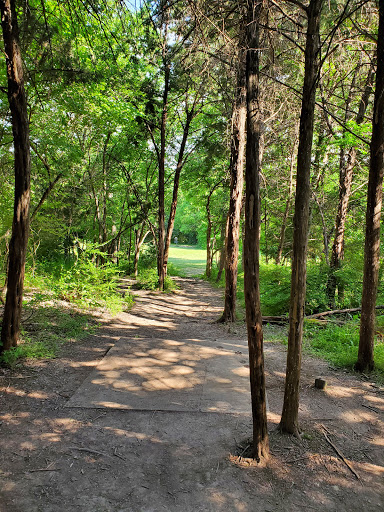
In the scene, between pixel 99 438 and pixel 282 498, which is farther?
pixel 99 438

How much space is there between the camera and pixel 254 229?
3043mm

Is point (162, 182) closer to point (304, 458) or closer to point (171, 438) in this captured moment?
point (171, 438)

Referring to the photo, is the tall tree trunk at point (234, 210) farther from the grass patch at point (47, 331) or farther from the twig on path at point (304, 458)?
the twig on path at point (304, 458)

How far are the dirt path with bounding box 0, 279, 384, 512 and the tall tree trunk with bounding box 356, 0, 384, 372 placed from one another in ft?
2.17

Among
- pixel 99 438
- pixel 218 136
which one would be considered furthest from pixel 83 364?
pixel 218 136

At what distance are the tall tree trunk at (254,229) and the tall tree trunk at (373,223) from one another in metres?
2.83

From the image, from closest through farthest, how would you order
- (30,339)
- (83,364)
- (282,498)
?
(282,498)
(83,364)
(30,339)

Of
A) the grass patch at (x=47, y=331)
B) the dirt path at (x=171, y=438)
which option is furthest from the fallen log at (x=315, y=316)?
the grass patch at (x=47, y=331)

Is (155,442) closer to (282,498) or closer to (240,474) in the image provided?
(240,474)

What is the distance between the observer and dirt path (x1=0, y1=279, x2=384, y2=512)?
9.13 ft

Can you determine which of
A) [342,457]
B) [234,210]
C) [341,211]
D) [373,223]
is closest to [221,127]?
[234,210]

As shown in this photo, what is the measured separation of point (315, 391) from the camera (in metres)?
4.83

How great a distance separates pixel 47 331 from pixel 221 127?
417 inches

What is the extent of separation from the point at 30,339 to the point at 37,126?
21.6 ft
